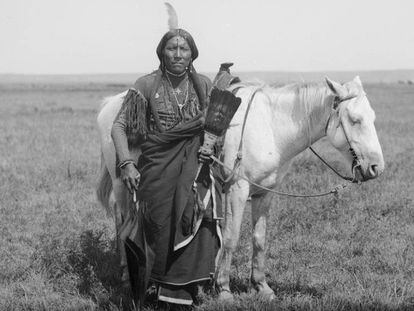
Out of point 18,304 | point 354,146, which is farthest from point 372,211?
point 18,304

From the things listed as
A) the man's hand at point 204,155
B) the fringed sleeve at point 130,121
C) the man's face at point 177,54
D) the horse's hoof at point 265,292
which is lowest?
the horse's hoof at point 265,292

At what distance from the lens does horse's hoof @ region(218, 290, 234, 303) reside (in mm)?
4232

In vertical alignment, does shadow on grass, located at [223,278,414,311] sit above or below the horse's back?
below

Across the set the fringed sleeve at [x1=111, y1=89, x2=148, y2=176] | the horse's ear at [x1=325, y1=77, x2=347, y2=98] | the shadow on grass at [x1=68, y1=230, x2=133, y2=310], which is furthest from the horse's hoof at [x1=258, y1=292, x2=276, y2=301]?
the horse's ear at [x1=325, y1=77, x2=347, y2=98]

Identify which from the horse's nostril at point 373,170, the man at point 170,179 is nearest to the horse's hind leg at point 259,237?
the man at point 170,179

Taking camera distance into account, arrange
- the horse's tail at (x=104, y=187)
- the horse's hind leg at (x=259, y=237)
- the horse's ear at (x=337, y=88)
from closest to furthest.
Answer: the horse's ear at (x=337, y=88)
the horse's hind leg at (x=259, y=237)
the horse's tail at (x=104, y=187)

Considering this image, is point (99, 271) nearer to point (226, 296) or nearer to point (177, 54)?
point (226, 296)

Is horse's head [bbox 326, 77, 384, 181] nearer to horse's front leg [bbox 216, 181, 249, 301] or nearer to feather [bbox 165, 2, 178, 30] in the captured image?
horse's front leg [bbox 216, 181, 249, 301]

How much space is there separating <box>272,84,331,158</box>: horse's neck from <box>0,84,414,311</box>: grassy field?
1260 mm

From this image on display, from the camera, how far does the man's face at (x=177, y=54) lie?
397 centimetres

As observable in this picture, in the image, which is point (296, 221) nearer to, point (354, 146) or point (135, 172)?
point (354, 146)

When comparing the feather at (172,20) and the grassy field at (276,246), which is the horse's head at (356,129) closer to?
the grassy field at (276,246)

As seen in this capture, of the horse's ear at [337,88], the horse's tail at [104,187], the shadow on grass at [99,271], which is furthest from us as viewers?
the horse's tail at [104,187]

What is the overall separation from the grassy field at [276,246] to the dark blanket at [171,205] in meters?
0.37
